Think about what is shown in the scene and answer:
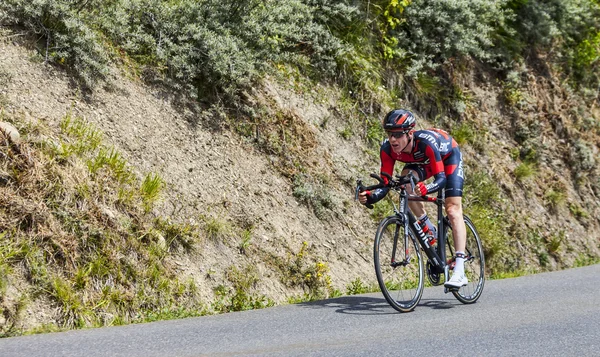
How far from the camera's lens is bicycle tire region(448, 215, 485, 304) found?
26.7ft

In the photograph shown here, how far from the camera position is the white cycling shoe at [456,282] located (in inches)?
296

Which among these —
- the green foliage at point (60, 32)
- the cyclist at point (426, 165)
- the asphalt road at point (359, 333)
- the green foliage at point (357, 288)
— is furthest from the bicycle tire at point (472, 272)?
the green foliage at point (60, 32)

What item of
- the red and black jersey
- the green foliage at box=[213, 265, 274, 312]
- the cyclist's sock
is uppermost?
the red and black jersey

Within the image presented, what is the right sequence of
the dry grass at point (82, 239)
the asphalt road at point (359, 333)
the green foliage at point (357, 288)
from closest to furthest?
→ the asphalt road at point (359, 333) < the dry grass at point (82, 239) < the green foliage at point (357, 288)

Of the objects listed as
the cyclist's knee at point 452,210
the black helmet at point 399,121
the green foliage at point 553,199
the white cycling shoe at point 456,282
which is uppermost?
the black helmet at point 399,121

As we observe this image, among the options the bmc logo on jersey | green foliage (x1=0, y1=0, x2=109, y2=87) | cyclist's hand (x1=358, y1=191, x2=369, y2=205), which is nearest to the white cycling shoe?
cyclist's hand (x1=358, y1=191, x2=369, y2=205)

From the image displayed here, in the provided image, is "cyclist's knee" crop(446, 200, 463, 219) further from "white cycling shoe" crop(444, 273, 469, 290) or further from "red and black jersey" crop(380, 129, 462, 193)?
"white cycling shoe" crop(444, 273, 469, 290)

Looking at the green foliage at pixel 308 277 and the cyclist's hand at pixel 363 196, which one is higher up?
the cyclist's hand at pixel 363 196

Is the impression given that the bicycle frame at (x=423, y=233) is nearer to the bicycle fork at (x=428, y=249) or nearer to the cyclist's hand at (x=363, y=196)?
the bicycle fork at (x=428, y=249)

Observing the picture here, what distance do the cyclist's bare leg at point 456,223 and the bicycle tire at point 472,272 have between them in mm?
256

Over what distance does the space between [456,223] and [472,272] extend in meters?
0.91

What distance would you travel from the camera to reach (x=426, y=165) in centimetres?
791

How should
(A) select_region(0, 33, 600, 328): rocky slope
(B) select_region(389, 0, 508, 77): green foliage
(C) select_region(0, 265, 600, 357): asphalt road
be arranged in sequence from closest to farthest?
(C) select_region(0, 265, 600, 357): asphalt road < (A) select_region(0, 33, 600, 328): rocky slope < (B) select_region(389, 0, 508, 77): green foliage

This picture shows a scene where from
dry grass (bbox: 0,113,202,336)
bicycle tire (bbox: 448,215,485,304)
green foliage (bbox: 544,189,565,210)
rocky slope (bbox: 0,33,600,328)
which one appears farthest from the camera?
green foliage (bbox: 544,189,565,210)
